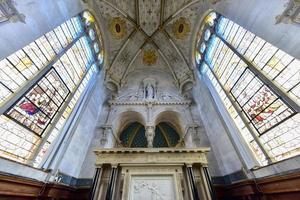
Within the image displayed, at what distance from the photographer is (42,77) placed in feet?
18.9

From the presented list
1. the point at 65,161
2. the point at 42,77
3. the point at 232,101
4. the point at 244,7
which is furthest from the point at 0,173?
the point at 244,7

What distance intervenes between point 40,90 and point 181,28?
37.0ft

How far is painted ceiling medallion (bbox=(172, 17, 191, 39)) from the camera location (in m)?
11.6

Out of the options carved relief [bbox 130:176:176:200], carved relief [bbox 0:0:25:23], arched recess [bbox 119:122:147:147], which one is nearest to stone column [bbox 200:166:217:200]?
carved relief [bbox 130:176:176:200]

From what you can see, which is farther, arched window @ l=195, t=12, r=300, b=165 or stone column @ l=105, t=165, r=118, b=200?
stone column @ l=105, t=165, r=118, b=200

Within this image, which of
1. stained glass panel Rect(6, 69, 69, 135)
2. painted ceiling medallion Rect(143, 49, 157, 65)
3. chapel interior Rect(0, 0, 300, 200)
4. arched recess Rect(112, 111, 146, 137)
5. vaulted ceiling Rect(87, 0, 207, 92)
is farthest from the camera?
painted ceiling medallion Rect(143, 49, 157, 65)

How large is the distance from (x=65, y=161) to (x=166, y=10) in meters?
12.9

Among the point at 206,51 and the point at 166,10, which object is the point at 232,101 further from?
the point at 166,10

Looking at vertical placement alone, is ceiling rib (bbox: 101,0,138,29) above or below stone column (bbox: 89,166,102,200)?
above

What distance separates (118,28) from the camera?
39.8 feet

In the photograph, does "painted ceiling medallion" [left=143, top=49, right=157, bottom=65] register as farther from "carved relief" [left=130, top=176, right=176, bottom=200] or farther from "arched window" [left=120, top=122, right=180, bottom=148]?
"carved relief" [left=130, top=176, right=176, bottom=200]

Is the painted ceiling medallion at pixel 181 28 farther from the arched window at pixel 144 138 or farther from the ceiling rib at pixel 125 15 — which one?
the arched window at pixel 144 138

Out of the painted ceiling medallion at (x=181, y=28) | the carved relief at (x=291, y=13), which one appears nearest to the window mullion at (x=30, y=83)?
the carved relief at (x=291, y=13)

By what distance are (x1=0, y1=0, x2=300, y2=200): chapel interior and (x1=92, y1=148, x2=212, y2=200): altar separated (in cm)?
4
